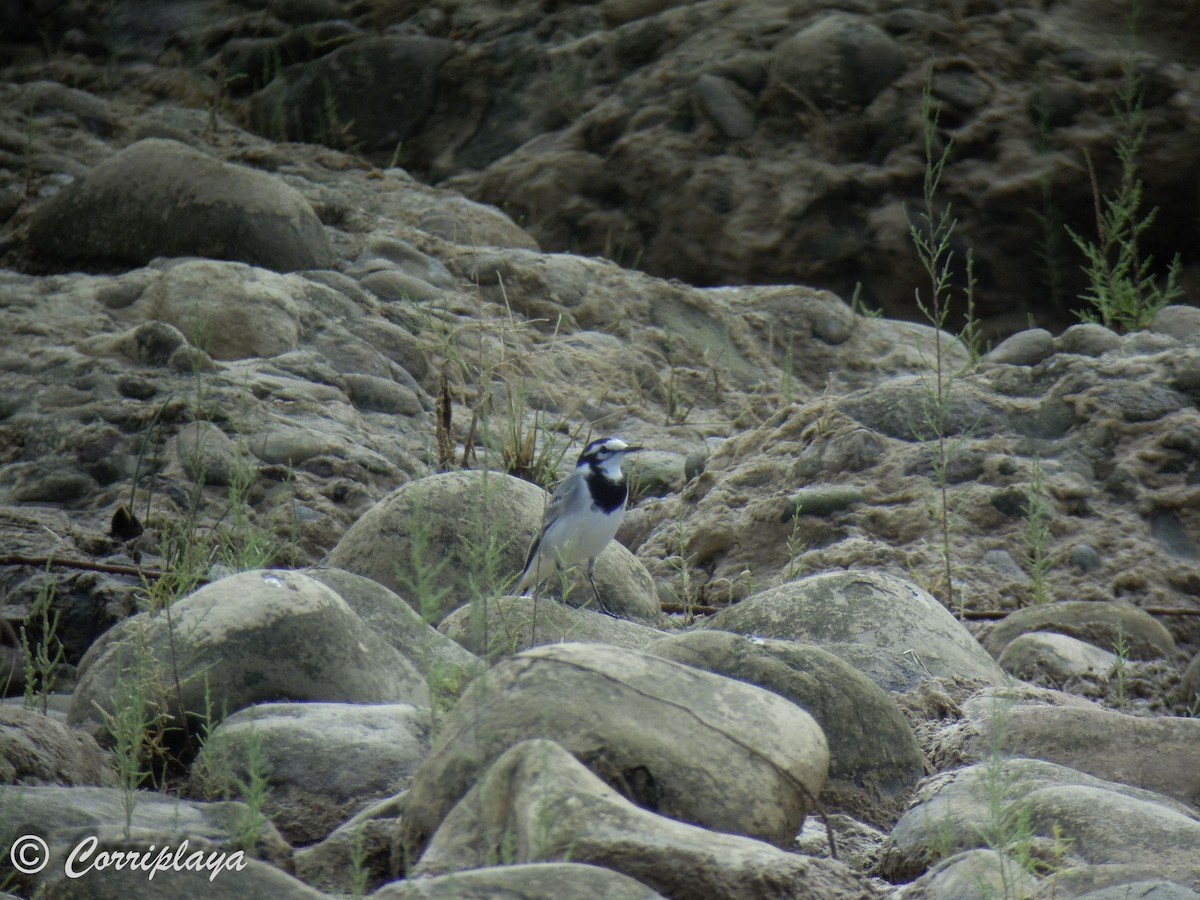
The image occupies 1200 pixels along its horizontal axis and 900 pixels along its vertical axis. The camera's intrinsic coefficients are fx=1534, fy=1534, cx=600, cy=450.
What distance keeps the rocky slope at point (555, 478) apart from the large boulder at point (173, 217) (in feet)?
0.08

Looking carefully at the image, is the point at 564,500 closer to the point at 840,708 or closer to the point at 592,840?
the point at 840,708

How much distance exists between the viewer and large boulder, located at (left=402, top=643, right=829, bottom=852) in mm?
2900

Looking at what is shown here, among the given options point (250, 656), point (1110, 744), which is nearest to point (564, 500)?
point (250, 656)

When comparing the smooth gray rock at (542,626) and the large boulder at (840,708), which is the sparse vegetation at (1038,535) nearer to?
the smooth gray rock at (542,626)

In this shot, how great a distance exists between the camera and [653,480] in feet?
22.1

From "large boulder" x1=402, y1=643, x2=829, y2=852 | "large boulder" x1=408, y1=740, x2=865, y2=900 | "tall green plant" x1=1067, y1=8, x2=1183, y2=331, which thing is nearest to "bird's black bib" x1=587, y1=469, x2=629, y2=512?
"large boulder" x1=402, y1=643, x2=829, y2=852

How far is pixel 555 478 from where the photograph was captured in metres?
6.33

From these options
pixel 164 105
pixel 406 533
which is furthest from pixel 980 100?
pixel 406 533

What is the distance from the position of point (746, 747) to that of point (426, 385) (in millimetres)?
4534

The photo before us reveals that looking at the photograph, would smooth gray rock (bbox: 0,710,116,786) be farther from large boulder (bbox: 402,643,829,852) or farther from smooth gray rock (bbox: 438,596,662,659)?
smooth gray rock (bbox: 438,596,662,659)

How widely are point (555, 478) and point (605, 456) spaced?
2.86 ft

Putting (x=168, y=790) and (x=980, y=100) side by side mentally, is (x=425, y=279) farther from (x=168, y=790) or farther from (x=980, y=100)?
(x=168, y=790)

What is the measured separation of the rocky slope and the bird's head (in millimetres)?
235

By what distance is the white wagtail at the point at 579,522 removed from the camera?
4859mm
